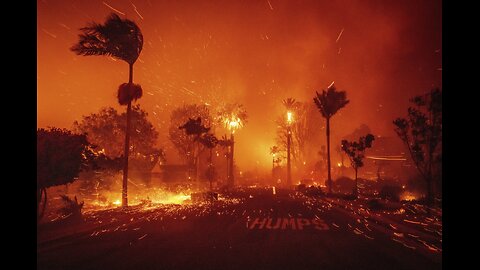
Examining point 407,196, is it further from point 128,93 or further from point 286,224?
point 128,93

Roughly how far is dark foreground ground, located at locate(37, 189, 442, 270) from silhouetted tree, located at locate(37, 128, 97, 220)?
1.97 metres

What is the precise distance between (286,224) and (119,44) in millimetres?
18114

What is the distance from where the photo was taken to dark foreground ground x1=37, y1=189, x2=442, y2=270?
9586mm

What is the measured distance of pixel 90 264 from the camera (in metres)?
9.40

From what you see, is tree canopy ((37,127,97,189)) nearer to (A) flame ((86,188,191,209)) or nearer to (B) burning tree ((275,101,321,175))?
(A) flame ((86,188,191,209))

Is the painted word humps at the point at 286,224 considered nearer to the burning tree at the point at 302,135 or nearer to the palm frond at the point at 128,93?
the palm frond at the point at 128,93

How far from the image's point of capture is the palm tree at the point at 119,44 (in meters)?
26.2

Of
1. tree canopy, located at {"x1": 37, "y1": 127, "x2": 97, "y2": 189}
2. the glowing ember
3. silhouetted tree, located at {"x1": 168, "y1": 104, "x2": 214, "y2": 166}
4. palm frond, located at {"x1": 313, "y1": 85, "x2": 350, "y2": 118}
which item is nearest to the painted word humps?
tree canopy, located at {"x1": 37, "y1": 127, "x2": 97, "y2": 189}

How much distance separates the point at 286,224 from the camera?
17.4 m

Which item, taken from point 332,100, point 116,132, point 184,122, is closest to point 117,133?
point 116,132

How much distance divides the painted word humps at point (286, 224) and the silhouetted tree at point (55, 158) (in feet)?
27.2

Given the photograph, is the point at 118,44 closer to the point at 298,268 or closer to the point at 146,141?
the point at 298,268
